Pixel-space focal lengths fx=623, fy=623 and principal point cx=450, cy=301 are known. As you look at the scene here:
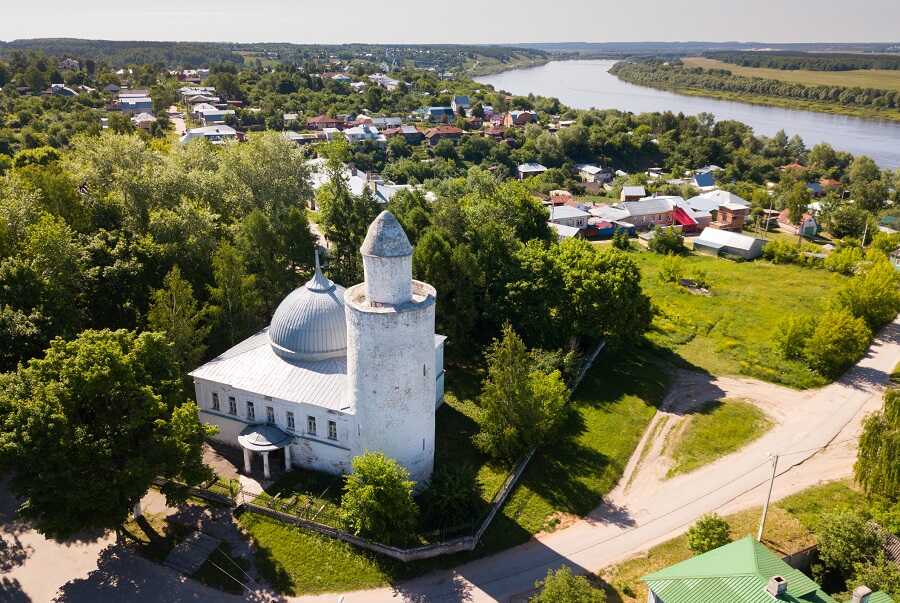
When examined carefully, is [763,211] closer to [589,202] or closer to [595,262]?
[589,202]

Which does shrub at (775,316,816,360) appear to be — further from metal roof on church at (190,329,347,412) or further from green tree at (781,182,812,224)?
green tree at (781,182,812,224)

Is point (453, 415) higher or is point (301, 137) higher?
point (301, 137)

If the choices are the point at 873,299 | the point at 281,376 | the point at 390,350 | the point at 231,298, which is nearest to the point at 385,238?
the point at 390,350

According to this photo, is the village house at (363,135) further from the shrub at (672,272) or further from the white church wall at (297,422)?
the white church wall at (297,422)

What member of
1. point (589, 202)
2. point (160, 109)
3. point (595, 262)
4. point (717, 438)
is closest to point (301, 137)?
point (160, 109)

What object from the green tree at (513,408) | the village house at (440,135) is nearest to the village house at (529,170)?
the village house at (440,135)

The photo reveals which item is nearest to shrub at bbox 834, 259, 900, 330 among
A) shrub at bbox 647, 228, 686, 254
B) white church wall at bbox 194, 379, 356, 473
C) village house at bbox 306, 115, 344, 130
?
shrub at bbox 647, 228, 686, 254
